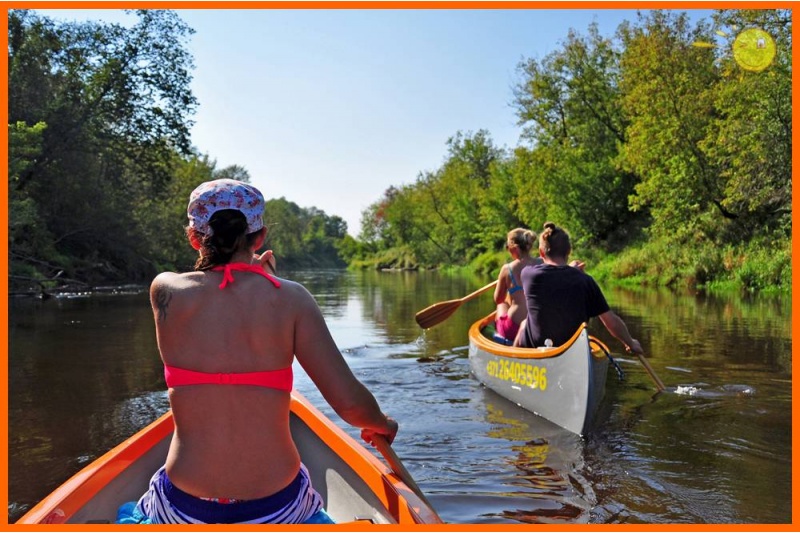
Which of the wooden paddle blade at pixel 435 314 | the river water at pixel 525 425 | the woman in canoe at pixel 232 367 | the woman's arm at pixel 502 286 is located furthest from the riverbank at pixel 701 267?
the woman in canoe at pixel 232 367

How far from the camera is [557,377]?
5996 millimetres

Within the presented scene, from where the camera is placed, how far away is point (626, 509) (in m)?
4.18

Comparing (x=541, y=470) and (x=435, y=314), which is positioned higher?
(x=435, y=314)

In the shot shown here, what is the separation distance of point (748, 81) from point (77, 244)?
892 inches

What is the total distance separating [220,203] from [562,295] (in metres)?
4.22

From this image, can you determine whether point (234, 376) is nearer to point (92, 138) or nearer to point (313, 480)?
point (313, 480)

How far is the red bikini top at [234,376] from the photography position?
2.12m

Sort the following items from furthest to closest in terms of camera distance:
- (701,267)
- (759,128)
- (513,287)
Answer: (701,267)
(759,128)
(513,287)

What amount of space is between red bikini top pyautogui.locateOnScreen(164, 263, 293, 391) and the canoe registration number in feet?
14.2

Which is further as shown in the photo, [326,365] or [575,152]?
[575,152]

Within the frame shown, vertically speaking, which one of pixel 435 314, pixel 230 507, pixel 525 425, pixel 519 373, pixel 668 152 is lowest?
pixel 525 425

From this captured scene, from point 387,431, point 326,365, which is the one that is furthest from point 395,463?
point 326,365

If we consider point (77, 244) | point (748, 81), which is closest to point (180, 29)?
point (77, 244)

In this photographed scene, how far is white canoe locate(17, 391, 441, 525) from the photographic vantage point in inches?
110
